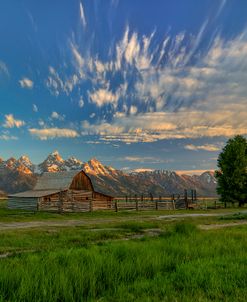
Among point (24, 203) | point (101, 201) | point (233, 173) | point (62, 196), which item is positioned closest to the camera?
point (24, 203)

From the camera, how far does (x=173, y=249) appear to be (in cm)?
985

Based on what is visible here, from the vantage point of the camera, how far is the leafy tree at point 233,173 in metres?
59.7

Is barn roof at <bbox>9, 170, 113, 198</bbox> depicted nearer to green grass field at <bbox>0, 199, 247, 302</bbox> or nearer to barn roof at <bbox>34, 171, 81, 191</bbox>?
barn roof at <bbox>34, 171, 81, 191</bbox>

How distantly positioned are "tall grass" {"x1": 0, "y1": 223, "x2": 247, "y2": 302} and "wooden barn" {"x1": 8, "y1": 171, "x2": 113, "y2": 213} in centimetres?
3595

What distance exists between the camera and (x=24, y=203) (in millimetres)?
50656

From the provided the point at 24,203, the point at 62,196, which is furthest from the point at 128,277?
the point at 24,203

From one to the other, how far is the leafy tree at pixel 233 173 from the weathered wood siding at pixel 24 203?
111 feet

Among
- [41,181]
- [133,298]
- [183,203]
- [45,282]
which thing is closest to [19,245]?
[45,282]

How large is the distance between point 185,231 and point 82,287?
364 inches

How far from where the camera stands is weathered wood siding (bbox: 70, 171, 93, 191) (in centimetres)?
5558

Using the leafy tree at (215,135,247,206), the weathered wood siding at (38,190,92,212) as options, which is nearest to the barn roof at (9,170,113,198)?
the weathered wood siding at (38,190,92,212)

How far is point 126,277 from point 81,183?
50.6 meters

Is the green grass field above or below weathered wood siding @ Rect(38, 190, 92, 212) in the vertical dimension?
below

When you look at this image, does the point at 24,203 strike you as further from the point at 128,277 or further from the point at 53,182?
the point at 128,277
